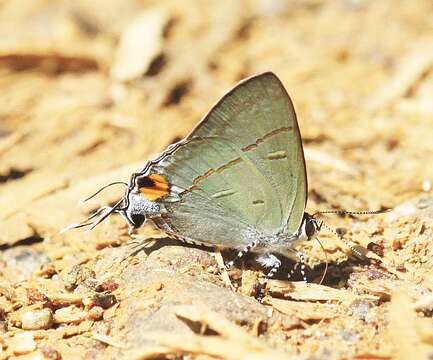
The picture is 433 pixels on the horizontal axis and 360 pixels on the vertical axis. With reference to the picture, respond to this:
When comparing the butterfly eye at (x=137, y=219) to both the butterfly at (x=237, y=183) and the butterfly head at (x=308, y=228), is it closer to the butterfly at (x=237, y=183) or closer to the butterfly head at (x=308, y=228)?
the butterfly at (x=237, y=183)

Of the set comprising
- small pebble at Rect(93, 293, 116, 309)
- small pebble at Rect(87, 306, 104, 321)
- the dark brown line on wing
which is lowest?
small pebble at Rect(87, 306, 104, 321)

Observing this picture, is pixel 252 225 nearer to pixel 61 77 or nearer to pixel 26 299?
pixel 26 299

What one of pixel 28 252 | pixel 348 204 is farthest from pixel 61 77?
pixel 348 204

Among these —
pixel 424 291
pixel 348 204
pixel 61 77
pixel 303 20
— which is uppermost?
pixel 303 20

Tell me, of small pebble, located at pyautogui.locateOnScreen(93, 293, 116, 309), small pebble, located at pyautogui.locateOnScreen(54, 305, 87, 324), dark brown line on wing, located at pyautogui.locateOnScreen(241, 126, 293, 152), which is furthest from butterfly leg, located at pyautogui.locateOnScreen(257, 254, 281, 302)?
small pebble, located at pyautogui.locateOnScreen(54, 305, 87, 324)

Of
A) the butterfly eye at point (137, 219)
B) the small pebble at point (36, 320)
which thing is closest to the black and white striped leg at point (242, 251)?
the butterfly eye at point (137, 219)

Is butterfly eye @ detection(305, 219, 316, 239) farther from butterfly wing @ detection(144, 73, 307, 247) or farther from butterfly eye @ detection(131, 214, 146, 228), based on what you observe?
butterfly eye @ detection(131, 214, 146, 228)

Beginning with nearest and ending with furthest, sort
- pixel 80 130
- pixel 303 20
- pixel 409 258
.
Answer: pixel 409 258 < pixel 80 130 < pixel 303 20

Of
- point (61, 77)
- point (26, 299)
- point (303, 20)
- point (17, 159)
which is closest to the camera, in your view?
point (26, 299)
